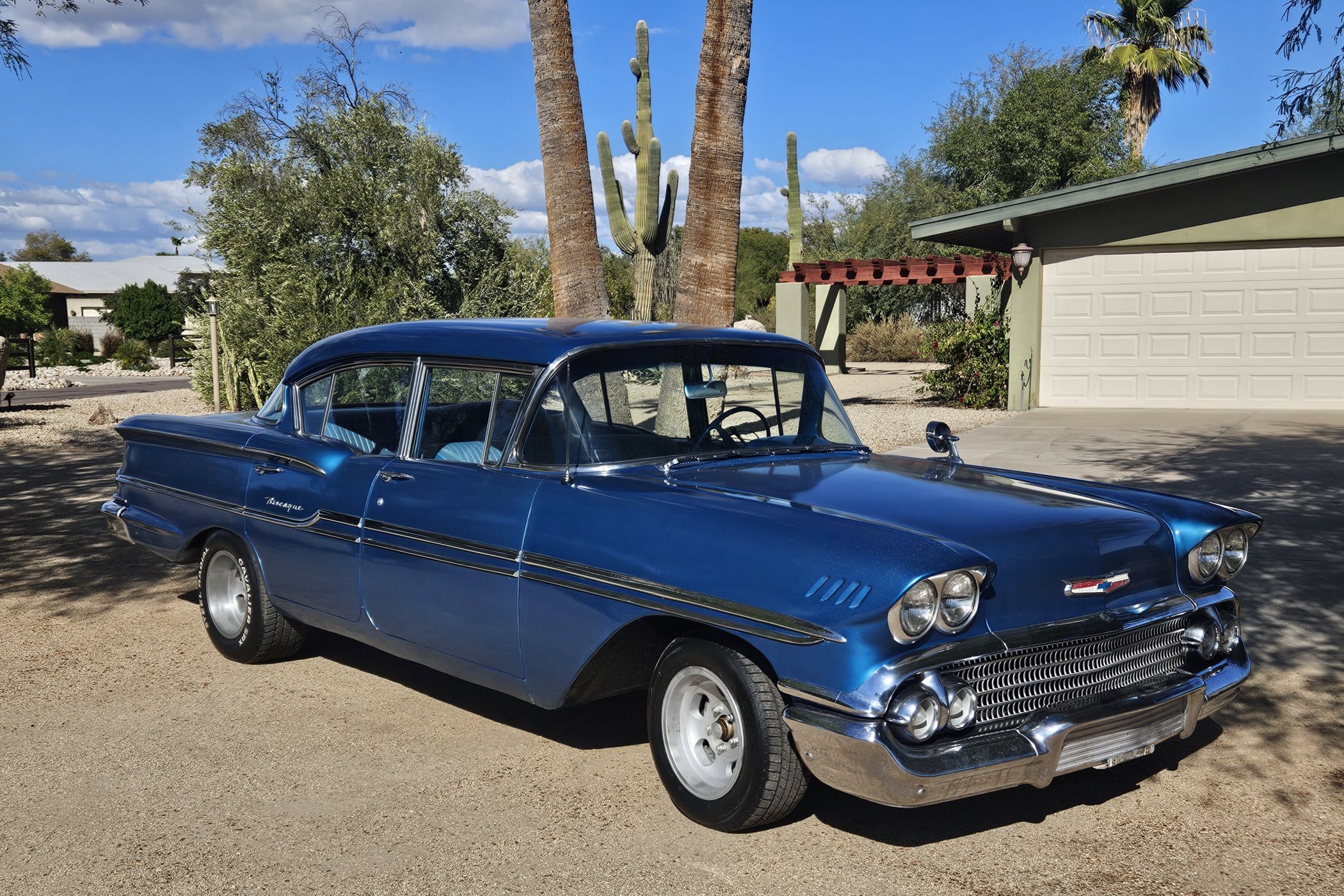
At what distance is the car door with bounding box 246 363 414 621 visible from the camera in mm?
4812

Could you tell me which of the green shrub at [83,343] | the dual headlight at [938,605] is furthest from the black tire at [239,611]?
the green shrub at [83,343]

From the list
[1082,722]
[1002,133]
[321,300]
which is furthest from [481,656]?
[1002,133]

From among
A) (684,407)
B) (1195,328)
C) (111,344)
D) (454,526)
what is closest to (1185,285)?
(1195,328)

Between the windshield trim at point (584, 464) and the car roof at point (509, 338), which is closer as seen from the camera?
the windshield trim at point (584, 464)

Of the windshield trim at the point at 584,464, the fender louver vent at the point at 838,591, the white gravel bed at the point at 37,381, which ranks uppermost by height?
the windshield trim at the point at 584,464

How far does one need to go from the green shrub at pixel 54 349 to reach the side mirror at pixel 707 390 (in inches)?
1599

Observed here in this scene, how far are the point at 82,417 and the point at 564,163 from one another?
463 inches

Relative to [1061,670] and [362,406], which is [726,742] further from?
[362,406]

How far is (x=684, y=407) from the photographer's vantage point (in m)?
4.49

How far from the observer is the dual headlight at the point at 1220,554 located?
13.0 feet

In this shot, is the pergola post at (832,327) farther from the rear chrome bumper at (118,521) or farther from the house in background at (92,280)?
the house in background at (92,280)

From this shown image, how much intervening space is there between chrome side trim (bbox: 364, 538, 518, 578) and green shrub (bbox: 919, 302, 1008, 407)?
15010 millimetres

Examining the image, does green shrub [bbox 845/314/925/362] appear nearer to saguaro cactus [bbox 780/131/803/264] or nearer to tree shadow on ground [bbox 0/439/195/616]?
saguaro cactus [bbox 780/131/803/264]

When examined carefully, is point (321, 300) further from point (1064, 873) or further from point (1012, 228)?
point (1064, 873)
